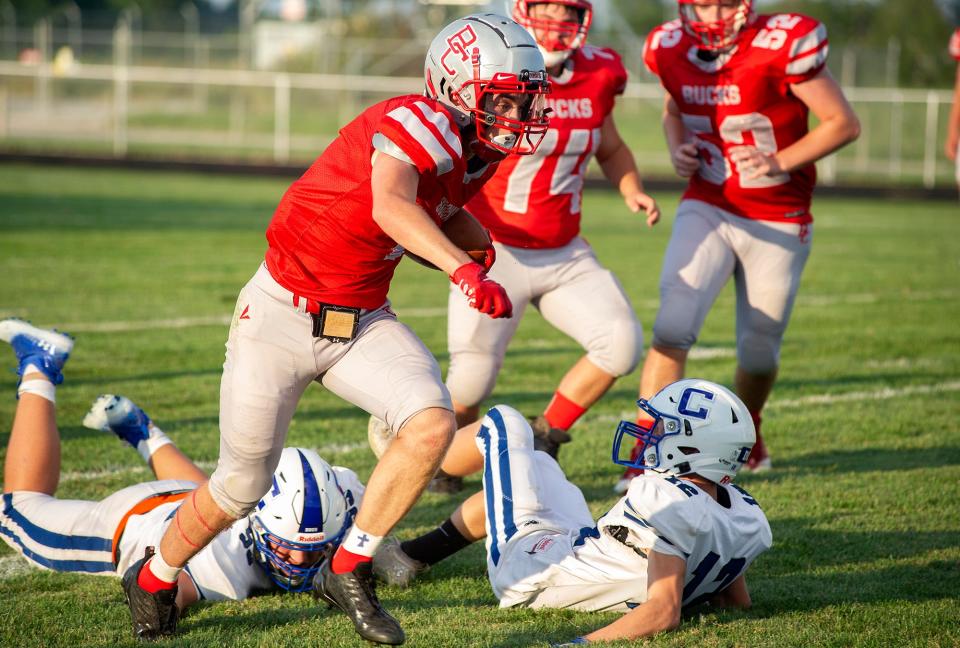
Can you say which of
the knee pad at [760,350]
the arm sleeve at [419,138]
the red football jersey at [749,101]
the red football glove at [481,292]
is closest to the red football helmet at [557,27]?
the red football jersey at [749,101]

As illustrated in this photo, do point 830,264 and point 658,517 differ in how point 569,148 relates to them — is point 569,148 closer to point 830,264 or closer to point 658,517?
point 658,517

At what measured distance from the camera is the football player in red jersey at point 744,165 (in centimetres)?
548

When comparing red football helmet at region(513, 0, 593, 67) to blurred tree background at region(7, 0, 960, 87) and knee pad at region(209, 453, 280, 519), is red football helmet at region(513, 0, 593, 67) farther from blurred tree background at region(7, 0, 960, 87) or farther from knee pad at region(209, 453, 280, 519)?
blurred tree background at region(7, 0, 960, 87)

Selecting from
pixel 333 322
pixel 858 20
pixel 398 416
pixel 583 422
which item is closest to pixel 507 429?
pixel 398 416

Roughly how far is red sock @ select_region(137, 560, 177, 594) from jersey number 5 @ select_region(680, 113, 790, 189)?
3439mm

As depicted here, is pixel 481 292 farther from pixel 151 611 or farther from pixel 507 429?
pixel 151 611

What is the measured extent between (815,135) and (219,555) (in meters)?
3.43

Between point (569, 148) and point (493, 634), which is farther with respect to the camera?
point (569, 148)

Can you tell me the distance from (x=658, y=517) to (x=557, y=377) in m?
4.22

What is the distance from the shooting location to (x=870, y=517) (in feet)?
16.0

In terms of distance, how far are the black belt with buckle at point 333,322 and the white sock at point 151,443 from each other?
65.2 inches

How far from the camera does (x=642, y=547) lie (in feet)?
11.5

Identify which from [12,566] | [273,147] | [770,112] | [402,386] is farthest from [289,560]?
[273,147]

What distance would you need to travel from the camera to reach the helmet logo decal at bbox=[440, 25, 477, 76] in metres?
3.55
